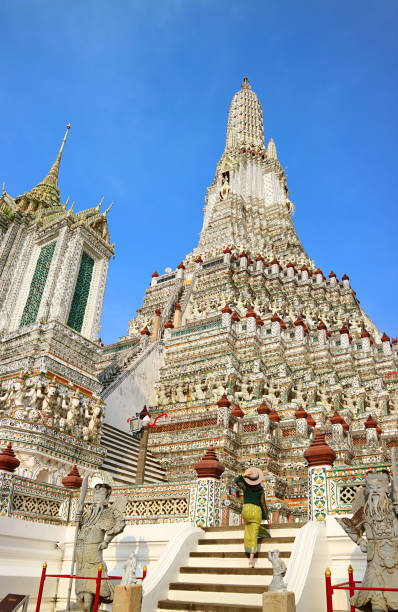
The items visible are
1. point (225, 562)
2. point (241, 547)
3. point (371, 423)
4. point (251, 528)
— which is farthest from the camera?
point (371, 423)

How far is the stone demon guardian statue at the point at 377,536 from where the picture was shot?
514 centimetres

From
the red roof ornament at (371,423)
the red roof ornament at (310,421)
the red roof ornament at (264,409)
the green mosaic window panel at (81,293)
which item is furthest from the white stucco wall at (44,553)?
the red roof ornament at (371,423)

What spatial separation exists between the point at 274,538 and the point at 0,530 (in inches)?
185

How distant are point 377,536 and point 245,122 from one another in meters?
54.2

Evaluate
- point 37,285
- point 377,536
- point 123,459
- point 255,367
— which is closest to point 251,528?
point 377,536

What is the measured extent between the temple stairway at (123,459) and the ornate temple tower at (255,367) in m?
0.66

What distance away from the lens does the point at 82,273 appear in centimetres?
1817

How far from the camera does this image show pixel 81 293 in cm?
1783

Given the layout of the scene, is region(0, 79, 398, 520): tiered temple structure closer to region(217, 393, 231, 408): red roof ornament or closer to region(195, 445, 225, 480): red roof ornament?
region(217, 393, 231, 408): red roof ornament

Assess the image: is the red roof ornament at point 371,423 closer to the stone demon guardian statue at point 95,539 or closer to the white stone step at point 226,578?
the white stone step at point 226,578

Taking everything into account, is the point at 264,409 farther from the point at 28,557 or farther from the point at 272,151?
the point at 272,151

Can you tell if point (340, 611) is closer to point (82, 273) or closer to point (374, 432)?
point (374, 432)

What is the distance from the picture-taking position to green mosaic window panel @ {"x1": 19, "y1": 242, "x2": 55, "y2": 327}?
688 inches

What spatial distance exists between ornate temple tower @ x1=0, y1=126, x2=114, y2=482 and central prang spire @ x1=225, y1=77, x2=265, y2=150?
34.5m
